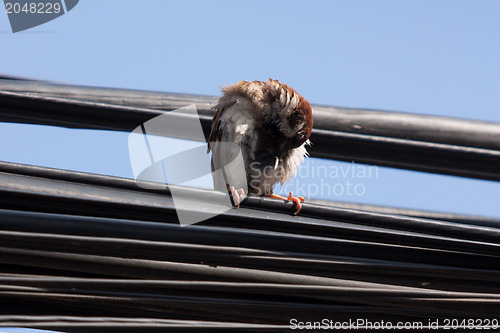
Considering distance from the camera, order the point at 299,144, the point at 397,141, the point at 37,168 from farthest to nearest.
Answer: the point at 299,144 → the point at 397,141 → the point at 37,168

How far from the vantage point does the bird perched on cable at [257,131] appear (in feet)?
14.0

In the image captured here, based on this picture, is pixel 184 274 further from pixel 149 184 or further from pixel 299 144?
pixel 299 144

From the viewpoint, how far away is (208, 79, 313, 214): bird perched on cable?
4.27 m

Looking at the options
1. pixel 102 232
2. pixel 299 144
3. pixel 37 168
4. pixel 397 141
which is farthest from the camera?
pixel 299 144

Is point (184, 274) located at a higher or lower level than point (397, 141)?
lower

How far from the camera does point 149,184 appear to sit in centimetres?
229

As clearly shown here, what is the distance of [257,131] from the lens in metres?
4.43

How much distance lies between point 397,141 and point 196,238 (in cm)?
104

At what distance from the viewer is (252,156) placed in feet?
14.4

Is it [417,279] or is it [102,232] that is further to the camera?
[417,279]

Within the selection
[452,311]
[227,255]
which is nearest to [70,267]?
[227,255]

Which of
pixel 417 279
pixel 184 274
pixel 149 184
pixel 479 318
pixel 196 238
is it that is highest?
pixel 149 184

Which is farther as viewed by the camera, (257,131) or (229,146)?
(257,131)

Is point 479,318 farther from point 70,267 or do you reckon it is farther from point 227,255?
point 70,267
